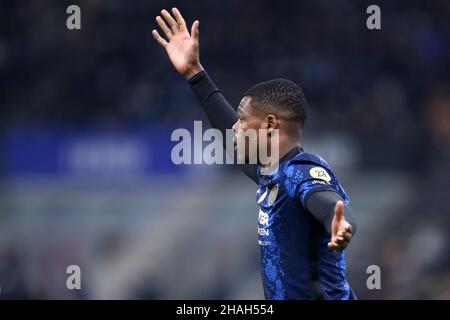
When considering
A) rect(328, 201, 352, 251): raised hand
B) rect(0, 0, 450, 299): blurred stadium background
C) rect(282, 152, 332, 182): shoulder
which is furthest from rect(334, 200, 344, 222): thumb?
rect(0, 0, 450, 299): blurred stadium background

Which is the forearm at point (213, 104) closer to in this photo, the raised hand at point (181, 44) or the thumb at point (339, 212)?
the raised hand at point (181, 44)

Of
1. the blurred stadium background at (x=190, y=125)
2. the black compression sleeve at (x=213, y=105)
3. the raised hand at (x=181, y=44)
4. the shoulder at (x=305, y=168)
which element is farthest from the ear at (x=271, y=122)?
the blurred stadium background at (x=190, y=125)

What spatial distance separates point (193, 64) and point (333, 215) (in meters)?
1.77

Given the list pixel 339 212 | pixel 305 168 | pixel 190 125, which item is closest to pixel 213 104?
pixel 305 168

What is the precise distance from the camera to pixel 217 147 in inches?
545

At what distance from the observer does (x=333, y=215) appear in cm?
392

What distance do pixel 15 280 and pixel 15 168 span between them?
317cm

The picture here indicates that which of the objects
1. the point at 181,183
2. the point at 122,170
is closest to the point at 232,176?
the point at 181,183

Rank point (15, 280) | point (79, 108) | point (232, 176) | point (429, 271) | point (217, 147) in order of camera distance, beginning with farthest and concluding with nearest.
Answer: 1. point (79, 108)
2. point (232, 176)
3. point (217, 147)
4. point (15, 280)
5. point (429, 271)

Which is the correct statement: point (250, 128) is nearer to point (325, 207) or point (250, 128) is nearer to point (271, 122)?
point (271, 122)

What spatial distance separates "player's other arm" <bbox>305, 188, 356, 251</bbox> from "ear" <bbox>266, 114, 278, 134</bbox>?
51 cm

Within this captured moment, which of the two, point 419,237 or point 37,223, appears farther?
point 37,223

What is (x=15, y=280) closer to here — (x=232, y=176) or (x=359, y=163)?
(x=232, y=176)

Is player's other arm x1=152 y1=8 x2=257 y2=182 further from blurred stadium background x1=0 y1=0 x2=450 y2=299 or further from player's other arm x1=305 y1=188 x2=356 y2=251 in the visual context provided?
blurred stadium background x1=0 y1=0 x2=450 y2=299
